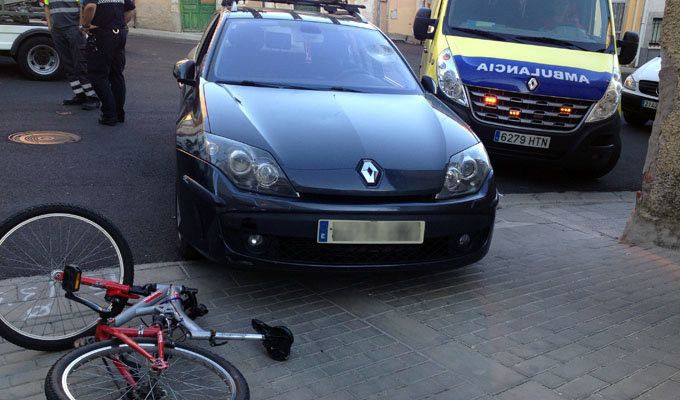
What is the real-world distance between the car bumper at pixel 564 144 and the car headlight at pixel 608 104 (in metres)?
0.06

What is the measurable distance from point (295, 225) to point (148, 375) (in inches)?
46.8

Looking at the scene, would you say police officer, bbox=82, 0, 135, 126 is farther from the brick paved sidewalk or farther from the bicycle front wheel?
the bicycle front wheel

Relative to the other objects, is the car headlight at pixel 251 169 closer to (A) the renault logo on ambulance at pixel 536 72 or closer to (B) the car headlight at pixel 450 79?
(B) the car headlight at pixel 450 79

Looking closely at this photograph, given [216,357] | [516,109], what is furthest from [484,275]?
[516,109]

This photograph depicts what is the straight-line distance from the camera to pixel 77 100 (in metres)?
9.48

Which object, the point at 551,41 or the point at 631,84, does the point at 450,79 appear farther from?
Answer: the point at 631,84

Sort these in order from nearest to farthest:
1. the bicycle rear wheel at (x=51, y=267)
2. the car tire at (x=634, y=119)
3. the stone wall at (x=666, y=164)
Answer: the bicycle rear wheel at (x=51, y=267) < the stone wall at (x=666, y=164) < the car tire at (x=634, y=119)

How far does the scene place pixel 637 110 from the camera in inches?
456

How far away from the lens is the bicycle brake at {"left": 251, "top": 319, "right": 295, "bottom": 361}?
3.24 meters

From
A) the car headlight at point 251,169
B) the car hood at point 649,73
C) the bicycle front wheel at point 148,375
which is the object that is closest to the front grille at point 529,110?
the car headlight at point 251,169

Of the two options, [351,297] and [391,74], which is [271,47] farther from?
[351,297]

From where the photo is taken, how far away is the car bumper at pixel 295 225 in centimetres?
365

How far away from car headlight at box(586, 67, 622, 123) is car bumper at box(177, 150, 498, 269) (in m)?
3.63

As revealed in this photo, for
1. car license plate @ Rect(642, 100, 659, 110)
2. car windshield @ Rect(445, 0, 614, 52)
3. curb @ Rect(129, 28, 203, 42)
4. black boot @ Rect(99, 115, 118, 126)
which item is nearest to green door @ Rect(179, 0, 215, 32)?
curb @ Rect(129, 28, 203, 42)
